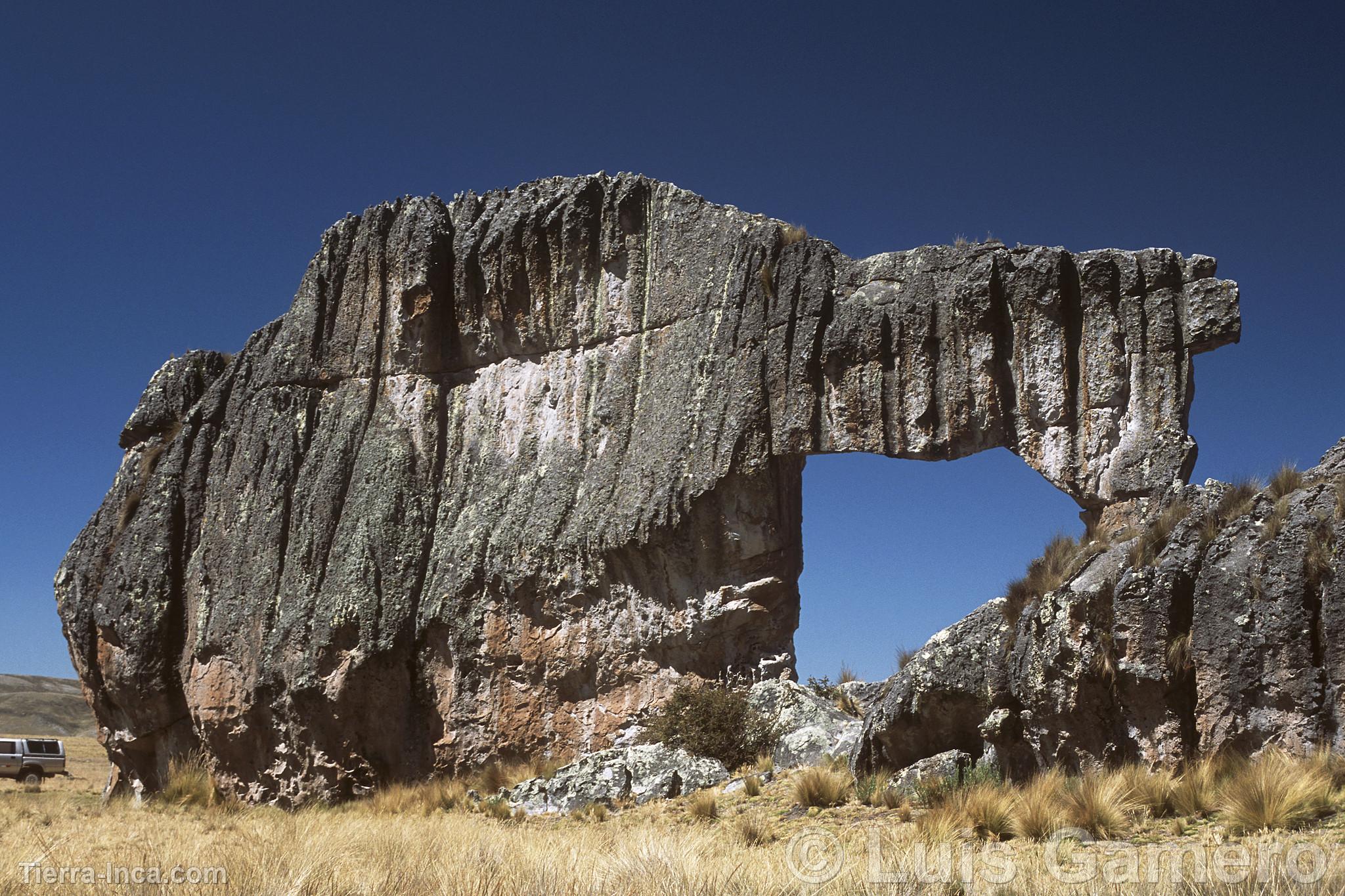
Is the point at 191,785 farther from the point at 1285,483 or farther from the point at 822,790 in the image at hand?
the point at 1285,483

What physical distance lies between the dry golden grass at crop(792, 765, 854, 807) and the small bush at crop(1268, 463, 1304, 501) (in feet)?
18.8

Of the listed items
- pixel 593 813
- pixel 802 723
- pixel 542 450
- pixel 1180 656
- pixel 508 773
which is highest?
pixel 542 450

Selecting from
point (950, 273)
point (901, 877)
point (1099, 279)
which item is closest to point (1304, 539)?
point (901, 877)

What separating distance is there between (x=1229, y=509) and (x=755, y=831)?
5.99 metres

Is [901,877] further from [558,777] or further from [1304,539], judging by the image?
[558,777]

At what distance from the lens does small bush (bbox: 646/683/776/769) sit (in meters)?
16.7

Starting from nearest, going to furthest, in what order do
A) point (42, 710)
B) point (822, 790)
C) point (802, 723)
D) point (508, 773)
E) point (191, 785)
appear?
point (822, 790) → point (802, 723) → point (508, 773) → point (191, 785) → point (42, 710)

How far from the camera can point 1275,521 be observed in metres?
10.6

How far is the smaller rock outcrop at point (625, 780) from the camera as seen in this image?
51.3 ft

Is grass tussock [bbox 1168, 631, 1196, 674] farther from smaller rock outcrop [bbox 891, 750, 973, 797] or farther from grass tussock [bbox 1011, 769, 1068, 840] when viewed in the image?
smaller rock outcrop [bbox 891, 750, 973, 797]

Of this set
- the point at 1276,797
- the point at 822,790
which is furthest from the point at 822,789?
the point at 1276,797

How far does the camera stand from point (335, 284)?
77.6 feet

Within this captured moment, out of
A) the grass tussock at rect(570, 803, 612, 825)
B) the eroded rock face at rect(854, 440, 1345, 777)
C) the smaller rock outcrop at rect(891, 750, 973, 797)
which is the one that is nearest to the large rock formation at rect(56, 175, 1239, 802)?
the grass tussock at rect(570, 803, 612, 825)

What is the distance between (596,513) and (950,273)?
7.23 meters
